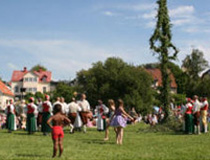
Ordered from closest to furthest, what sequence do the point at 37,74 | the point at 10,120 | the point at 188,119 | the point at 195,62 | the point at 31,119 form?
the point at 31,119 → the point at 188,119 → the point at 10,120 → the point at 195,62 → the point at 37,74

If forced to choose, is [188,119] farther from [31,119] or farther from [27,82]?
[27,82]

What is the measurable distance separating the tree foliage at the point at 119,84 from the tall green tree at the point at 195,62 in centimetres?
2076

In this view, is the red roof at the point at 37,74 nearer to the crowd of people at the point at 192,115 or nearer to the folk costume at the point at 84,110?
the folk costume at the point at 84,110

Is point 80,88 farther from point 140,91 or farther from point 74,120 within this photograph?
point 74,120

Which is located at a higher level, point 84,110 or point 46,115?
point 84,110

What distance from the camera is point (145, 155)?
10797 mm

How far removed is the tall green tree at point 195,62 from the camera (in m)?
78.9

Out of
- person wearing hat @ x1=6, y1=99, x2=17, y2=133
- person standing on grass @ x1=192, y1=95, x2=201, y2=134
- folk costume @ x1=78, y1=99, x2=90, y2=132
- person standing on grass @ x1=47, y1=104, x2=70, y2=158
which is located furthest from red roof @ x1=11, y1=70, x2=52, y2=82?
person standing on grass @ x1=47, y1=104, x2=70, y2=158

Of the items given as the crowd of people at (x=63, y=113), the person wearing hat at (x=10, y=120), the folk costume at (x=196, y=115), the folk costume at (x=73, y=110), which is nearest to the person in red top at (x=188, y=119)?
the folk costume at (x=196, y=115)

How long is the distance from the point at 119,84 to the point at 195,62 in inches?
1010

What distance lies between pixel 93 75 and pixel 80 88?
4.03m

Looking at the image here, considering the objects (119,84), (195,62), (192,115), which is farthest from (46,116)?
(195,62)

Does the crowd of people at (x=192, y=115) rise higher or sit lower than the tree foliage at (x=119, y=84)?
lower

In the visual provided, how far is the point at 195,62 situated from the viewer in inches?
3110
